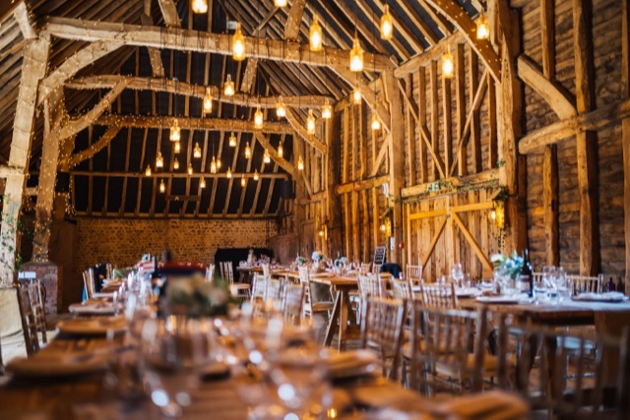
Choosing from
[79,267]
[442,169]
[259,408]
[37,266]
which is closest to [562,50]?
[442,169]

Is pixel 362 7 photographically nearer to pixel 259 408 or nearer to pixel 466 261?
pixel 466 261

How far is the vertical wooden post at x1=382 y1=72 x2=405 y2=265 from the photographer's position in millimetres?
11984

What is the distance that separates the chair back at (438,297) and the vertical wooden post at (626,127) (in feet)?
9.06

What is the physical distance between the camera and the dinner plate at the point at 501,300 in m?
4.79

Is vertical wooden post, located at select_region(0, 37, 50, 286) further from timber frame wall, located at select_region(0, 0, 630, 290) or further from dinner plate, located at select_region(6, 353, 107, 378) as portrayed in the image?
dinner plate, located at select_region(6, 353, 107, 378)

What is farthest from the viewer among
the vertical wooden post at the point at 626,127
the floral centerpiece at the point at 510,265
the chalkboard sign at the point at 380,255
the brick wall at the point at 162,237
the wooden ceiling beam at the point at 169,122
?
the brick wall at the point at 162,237

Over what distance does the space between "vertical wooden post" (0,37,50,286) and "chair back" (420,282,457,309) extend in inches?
279

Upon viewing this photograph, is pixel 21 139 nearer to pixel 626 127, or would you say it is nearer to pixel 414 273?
pixel 414 273

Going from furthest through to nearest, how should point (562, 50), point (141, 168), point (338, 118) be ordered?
point (141, 168) → point (338, 118) → point (562, 50)

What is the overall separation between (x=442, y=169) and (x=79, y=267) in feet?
44.5

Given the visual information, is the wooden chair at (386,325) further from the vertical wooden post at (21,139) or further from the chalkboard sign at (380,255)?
the chalkboard sign at (380,255)

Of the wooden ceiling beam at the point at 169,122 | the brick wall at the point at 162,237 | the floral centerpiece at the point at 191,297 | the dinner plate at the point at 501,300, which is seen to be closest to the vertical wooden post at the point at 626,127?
the dinner plate at the point at 501,300

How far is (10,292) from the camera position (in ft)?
28.7

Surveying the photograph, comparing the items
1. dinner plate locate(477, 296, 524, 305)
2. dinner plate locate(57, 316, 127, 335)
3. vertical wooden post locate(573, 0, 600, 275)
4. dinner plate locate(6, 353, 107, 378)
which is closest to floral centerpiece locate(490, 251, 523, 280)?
dinner plate locate(477, 296, 524, 305)
